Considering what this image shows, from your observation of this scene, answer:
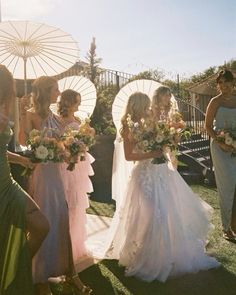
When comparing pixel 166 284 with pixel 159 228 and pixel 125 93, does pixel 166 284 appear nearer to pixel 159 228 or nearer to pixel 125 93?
pixel 159 228

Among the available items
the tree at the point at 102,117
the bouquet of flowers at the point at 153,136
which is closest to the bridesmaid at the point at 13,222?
the bouquet of flowers at the point at 153,136

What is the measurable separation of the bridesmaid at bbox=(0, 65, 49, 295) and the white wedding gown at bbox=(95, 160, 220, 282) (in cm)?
155

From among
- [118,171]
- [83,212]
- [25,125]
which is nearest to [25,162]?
[25,125]

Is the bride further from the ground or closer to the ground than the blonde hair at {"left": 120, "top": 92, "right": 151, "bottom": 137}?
closer to the ground

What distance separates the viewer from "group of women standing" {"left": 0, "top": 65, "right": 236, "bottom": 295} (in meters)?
3.59

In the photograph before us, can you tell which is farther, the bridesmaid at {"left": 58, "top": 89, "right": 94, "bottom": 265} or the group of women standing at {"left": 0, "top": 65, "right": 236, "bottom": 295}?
the bridesmaid at {"left": 58, "top": 89, "right": 94, "bottom": 265}

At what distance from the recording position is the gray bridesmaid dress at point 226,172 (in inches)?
244

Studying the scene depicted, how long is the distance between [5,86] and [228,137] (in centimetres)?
346

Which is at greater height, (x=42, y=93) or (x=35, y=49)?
(x=35, y=49)

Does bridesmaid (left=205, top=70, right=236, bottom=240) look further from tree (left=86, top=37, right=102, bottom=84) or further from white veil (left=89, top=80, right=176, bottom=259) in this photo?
tree (left=86, top=37, right=102, bottom=84)

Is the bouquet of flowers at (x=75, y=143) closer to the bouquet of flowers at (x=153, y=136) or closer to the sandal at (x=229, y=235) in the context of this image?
the bouquet of flowers at (x=153, y=136)

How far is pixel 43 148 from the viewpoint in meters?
4.03

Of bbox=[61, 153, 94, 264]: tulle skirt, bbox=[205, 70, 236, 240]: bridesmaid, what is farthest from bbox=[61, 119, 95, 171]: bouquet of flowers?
bbox=[205, 70, 236, 240]: bridesmaid

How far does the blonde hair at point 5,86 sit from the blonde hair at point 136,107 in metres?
1.80
